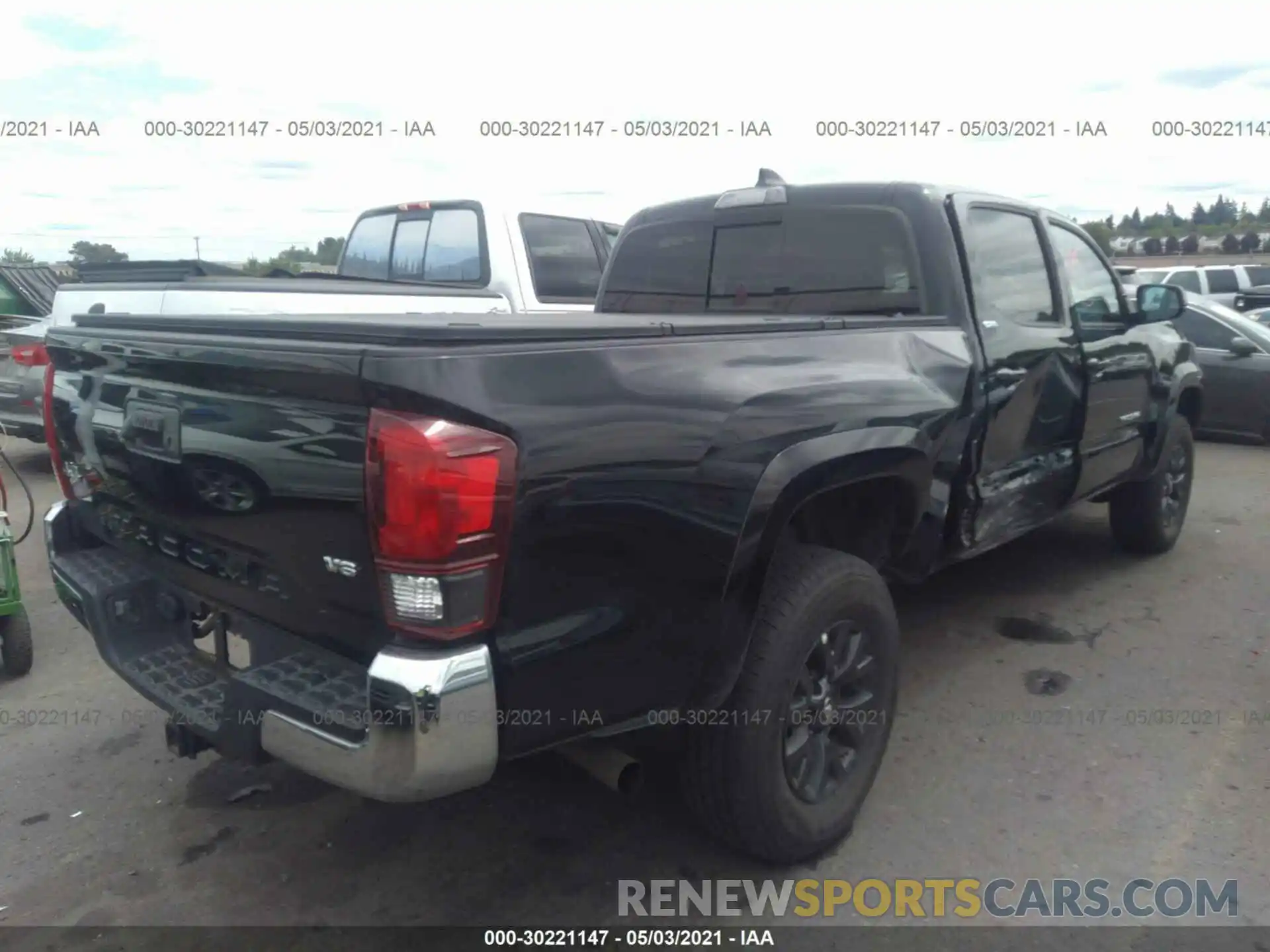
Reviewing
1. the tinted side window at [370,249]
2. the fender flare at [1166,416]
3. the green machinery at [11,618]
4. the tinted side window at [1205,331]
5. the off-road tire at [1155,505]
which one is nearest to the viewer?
the green machinery at [11,618]

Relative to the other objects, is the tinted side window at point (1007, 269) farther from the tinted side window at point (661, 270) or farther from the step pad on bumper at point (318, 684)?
the step pad on bumper at point (318, 684)

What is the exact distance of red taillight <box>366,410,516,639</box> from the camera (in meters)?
1.98

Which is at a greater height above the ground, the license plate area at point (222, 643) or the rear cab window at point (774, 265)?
the rear cab window at point (774, 265)

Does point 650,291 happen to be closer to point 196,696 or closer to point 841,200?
point 841,200

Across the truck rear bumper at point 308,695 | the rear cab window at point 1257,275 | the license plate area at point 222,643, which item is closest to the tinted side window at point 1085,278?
the truck rear bumper at point 308,695

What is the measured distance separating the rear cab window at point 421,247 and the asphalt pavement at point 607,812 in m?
3.50

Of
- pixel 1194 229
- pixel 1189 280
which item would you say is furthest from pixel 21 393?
pixel 1194 229

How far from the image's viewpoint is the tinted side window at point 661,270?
4.37m

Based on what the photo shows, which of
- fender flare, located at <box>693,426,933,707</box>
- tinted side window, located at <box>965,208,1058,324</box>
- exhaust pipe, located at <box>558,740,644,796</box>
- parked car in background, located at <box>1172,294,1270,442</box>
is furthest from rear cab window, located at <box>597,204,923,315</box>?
parked car in background, located at <box>1172,294,1270,442</box>

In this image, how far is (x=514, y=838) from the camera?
3107 mm

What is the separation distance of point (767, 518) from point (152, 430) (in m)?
1.52

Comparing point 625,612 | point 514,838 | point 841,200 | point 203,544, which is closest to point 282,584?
point 203,544

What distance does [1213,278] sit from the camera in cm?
1712

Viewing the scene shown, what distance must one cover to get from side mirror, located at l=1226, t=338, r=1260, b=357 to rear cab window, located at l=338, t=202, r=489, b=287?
633cm
